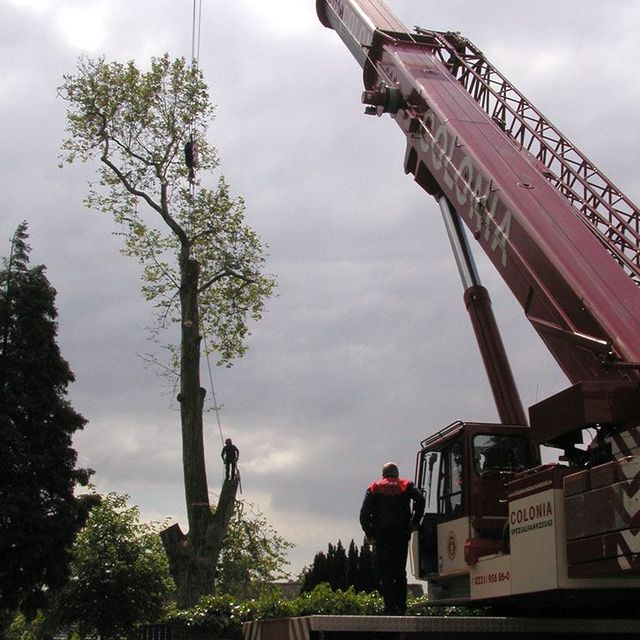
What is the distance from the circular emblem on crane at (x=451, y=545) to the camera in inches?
358

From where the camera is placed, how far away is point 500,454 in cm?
927

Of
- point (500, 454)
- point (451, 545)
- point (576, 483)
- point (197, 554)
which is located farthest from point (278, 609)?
point (197, 554)

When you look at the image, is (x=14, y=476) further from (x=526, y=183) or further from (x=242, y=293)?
(x=526, y=183)

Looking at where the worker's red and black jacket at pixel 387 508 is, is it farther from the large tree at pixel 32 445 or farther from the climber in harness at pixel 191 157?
the large tree at pixel 32 445

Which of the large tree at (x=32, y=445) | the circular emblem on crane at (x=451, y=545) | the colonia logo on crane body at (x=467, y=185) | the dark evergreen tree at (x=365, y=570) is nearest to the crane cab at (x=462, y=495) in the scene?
the circular emblem on crane at (x=451, y=545)

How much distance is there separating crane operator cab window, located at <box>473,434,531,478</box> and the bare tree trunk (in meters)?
11.3

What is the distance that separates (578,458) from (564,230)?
8.06 ft

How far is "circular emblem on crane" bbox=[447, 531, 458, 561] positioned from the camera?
9094 mm

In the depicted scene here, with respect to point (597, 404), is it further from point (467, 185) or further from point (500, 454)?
point (467, 185)

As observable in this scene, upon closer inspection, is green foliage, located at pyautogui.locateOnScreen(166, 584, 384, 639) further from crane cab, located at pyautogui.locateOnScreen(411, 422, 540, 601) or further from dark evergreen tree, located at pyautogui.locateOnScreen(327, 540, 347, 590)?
dark evergreen tree, located at pyautogui.locateOnScreen(327, 540, 347, 590)

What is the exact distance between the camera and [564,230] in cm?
877

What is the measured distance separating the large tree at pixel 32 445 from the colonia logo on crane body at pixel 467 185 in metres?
15.1

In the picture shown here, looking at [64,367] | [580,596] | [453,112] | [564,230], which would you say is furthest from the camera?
[64,367]

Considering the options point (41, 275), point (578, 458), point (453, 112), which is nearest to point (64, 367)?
point (41, 275)
